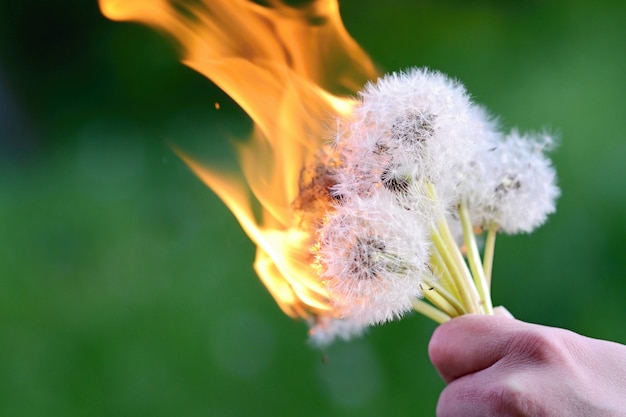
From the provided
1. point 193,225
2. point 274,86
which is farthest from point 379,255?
point 193,225

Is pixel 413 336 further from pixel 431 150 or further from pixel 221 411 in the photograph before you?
pixel 431 150

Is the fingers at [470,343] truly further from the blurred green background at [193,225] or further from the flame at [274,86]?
the blurred green background at [193,225]

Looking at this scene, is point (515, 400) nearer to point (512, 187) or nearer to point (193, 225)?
point (512, 187)

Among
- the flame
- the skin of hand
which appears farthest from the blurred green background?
the skin of hand

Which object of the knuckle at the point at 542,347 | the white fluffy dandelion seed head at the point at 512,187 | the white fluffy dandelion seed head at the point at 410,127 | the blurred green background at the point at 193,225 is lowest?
the blurred green background at the point at 193,225

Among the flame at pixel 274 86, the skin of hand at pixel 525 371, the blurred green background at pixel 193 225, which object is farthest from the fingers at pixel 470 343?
the blurred green background at pixel 193 225

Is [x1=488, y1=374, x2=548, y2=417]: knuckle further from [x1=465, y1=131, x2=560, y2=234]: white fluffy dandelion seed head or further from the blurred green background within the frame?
the blurred green background
